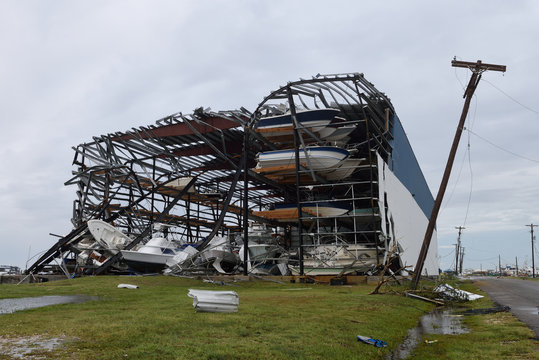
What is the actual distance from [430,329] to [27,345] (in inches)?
367

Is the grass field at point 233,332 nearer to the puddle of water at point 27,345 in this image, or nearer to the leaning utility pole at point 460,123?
the puddle of water at point 27,345

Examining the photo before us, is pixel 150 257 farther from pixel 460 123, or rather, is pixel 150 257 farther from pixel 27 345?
pixel 27 345

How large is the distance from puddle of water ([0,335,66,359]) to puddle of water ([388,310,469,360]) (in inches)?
225

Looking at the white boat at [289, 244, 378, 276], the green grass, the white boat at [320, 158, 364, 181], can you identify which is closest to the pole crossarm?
the white boat at [320, 158, 364, 181]

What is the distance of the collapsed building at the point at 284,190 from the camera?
28.0m

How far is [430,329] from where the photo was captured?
1123 cm

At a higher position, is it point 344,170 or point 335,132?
point 335,132

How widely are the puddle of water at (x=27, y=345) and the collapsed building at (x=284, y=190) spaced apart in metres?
19.6

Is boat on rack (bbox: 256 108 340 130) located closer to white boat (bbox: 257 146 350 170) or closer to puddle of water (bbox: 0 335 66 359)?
white boat (bbox: 257 146 350 170)

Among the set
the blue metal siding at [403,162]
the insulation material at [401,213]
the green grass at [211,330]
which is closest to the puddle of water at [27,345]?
the green grass at [211,330]

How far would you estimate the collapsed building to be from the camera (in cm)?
2798

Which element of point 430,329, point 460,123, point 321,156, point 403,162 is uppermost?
point 403,162

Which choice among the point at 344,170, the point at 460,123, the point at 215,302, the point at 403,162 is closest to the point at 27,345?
the point at 215,302

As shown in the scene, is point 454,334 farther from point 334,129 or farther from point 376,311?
point 334,129
